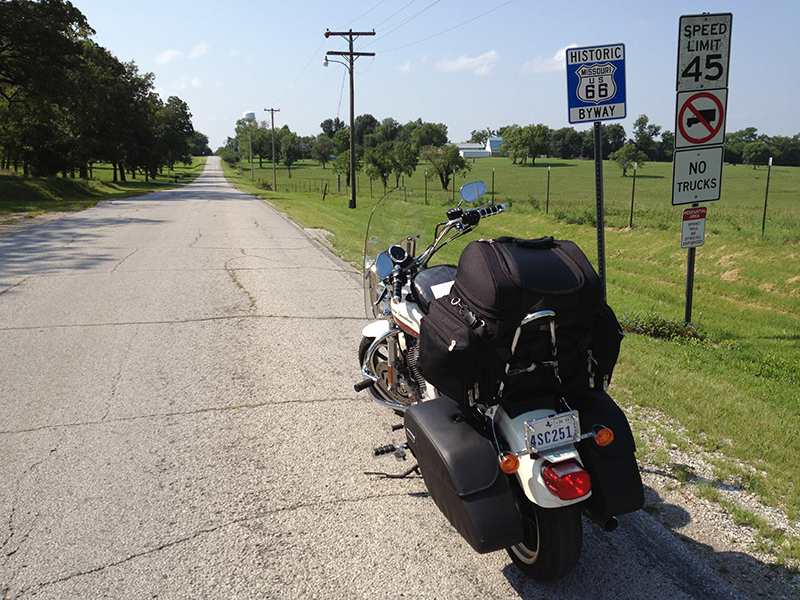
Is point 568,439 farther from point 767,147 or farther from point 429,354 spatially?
point 767,147

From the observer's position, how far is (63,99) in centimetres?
3159

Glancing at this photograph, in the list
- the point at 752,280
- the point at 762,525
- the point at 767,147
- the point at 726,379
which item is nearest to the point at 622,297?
the point at 752,280

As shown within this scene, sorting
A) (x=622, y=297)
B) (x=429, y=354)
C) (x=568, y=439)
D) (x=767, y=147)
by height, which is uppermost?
(x=767, y=147)

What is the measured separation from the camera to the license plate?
258 cm

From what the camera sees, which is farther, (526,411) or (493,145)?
(493,145)

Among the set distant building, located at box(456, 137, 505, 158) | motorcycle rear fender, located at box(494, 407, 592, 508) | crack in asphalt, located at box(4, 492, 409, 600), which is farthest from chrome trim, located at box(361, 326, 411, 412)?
distant building, located at box(456, 137, 505, 158)

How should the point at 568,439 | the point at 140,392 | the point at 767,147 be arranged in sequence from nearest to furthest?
the point at 568,439, the point at 140,392, the point at 767,147

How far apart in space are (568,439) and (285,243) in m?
11.9

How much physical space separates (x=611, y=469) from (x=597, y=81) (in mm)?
3994

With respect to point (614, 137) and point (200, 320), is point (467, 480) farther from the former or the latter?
point (614, 137)

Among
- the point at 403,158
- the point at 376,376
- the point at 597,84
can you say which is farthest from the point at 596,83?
the point at 403,158

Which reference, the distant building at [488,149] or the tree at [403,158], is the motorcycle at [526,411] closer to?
the tree at [403,158]

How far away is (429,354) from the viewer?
2.81 m

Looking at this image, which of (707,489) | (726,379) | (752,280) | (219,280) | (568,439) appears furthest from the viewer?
(752,280)
